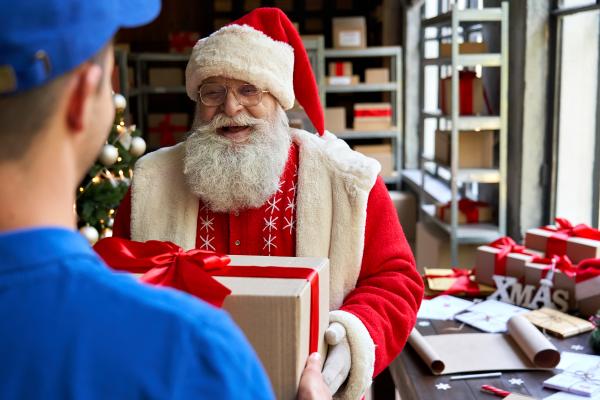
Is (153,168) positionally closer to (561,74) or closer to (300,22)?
(561,74)

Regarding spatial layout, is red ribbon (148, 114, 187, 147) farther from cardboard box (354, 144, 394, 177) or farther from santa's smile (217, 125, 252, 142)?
santa's smile (217, 125, 252, 142)

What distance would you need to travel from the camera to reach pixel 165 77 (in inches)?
281

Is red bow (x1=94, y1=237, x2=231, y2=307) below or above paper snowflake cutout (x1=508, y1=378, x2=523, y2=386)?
above

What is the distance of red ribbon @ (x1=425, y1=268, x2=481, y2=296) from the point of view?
275 cm

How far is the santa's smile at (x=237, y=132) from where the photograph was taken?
5.53 feet

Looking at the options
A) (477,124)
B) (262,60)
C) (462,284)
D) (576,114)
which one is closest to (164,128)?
(477,124)

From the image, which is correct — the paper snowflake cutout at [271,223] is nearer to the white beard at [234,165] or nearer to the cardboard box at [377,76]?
the white beard at [234,165]

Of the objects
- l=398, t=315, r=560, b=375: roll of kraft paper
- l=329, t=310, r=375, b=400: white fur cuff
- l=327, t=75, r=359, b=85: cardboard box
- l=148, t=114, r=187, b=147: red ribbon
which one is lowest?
l=398, t=315, r=560, b=375: roll of kraft paper

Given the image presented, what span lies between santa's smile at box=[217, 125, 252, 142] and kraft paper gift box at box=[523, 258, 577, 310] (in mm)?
1326

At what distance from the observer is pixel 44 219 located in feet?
1.81

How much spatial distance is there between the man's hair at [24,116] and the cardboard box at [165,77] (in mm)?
6698

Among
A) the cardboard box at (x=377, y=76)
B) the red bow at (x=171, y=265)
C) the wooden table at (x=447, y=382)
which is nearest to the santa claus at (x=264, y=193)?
the wooden table at (x=447, y=382)

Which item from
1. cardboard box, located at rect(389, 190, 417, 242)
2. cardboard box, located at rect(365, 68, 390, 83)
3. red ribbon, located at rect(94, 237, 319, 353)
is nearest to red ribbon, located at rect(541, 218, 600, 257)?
red ribbon, located at rect(94, 237, 319, 353)

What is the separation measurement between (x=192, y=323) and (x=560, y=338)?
1917mm
